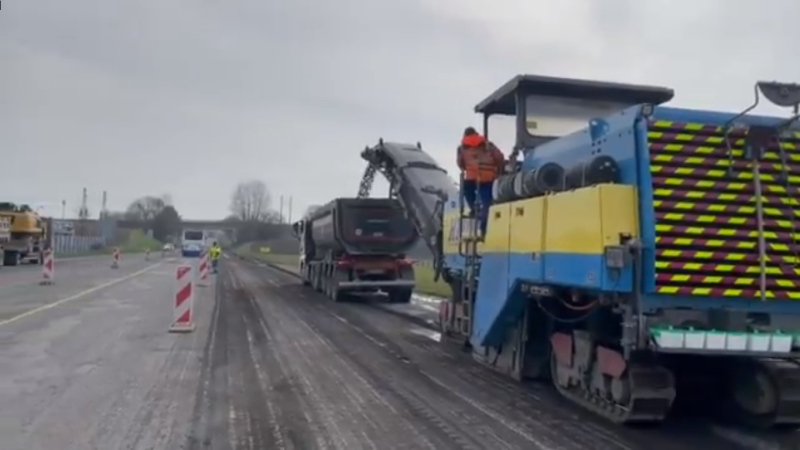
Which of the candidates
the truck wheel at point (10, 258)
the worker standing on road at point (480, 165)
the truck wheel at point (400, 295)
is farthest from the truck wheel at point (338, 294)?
the truck wheel at point (10, 258)

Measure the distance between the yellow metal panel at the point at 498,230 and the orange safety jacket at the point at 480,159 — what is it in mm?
847

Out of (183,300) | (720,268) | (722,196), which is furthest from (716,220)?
(183,300)

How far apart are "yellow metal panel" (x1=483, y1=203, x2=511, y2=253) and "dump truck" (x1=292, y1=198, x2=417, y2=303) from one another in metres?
11.7

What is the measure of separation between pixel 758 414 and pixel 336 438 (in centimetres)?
364

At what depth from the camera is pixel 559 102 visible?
10430 millimetres

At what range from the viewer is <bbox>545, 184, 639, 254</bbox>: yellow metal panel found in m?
7.08

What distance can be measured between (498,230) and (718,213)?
10.5ft

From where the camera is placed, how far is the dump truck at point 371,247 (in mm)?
22656

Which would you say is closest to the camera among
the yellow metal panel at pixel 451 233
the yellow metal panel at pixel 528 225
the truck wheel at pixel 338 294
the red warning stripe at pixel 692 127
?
the red warning stripe at pixel 692 127

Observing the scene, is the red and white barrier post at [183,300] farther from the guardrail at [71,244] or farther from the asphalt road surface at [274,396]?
the guardrail at [71,244]

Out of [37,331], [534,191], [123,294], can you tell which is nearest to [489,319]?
[534,191]

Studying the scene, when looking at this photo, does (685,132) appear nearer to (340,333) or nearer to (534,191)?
(534,191)

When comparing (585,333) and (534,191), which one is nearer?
(585,333)

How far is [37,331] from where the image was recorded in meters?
14.4
